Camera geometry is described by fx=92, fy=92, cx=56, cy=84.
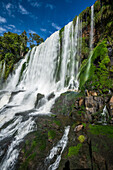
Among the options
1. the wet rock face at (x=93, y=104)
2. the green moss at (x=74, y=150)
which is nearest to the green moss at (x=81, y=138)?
the green moss at (x=74, y=150)

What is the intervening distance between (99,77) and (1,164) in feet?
23.3

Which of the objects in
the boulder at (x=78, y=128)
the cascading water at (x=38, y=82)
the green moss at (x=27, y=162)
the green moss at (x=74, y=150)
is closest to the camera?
the green moss at (x=27, y=162)

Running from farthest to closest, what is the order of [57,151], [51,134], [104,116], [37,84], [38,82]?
[38,82] → [37,84] → [104,116] → [51,134] → [57,151]

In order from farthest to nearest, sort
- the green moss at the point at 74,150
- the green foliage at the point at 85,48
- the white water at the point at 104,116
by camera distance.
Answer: the green foliage at the point at 85,48
the white water at the point at 104,116
the green moss at the point at 74,150

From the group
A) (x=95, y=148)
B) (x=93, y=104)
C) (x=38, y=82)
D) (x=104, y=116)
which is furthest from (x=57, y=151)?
(x=38, y=82)

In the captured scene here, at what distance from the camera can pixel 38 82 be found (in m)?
16.9

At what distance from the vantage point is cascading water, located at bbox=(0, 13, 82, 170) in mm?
5219

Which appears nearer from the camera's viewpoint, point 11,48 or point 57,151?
point 57,151

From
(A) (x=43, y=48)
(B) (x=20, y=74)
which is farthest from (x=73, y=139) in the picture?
(B) (x=20, y=74)

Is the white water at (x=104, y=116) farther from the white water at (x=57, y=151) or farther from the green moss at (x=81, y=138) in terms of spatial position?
the white water at (x=57, y=151)

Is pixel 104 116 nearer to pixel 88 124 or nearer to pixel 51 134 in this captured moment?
pixel 88 124

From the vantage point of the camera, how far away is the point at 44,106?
835 centimetres

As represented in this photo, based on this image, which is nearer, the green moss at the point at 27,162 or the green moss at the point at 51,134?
the green moss at the point at 27,162

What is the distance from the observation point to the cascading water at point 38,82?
A: 5.22 meters
